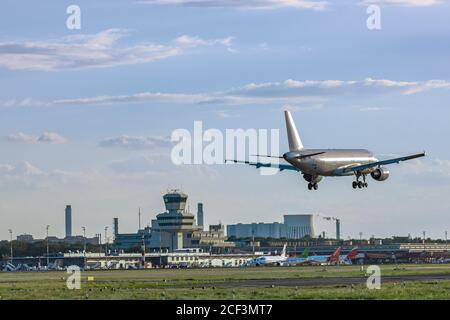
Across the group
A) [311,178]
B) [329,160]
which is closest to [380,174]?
[329,160]

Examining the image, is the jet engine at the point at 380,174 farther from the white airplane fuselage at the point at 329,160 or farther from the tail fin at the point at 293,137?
the tail fin at the point at 293,137

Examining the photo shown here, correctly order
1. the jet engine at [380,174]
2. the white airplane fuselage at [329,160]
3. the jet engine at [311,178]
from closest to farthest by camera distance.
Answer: the white airplane fuselage at [329,160]
the jet engine at [311,178]
the jet engine at [380,174]

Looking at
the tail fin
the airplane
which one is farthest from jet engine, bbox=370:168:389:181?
the tail fin

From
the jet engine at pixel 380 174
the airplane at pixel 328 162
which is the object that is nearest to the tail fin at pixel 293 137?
the airplane at pixel 328 162

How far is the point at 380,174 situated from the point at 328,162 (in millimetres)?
9043

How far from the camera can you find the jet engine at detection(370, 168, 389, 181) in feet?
515

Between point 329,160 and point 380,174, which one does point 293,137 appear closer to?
point 329,160

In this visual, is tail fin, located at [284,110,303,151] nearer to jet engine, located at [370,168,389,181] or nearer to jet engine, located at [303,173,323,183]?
jet engine, located at [303,173,323,183]

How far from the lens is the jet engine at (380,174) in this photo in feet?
515

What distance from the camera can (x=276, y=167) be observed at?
16350 centimetres

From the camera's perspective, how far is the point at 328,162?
152875 millimetres
